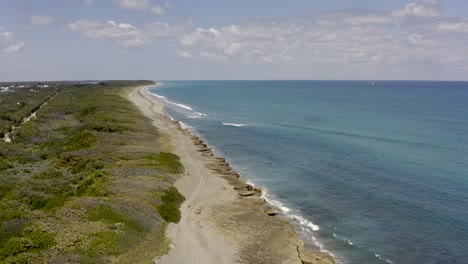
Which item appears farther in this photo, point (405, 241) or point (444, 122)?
point (444, 122)

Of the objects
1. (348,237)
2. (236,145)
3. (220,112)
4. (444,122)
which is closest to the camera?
(348,237)

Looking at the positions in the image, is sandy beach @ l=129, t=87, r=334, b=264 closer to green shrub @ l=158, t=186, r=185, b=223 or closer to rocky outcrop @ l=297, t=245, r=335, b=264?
rocky outcrop @ l=297, t=245, r=335, b=264

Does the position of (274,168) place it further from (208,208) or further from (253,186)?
(208,208)

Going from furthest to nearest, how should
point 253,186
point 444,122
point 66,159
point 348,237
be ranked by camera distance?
point 444,122
point 66,159
point 253,186
point 348,237

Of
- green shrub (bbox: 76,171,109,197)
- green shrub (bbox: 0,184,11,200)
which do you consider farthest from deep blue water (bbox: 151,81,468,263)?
green shrub (bbox: 0,184,11,200)

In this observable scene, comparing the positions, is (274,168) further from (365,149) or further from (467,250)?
(467,250)

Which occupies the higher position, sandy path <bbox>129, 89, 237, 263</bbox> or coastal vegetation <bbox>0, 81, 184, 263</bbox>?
coastal vegetation <bbox>0, 81, 184, 263</bbox>

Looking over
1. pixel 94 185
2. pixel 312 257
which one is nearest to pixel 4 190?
pixel 94 185

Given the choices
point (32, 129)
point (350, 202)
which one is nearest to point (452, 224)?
point (350, 202)
